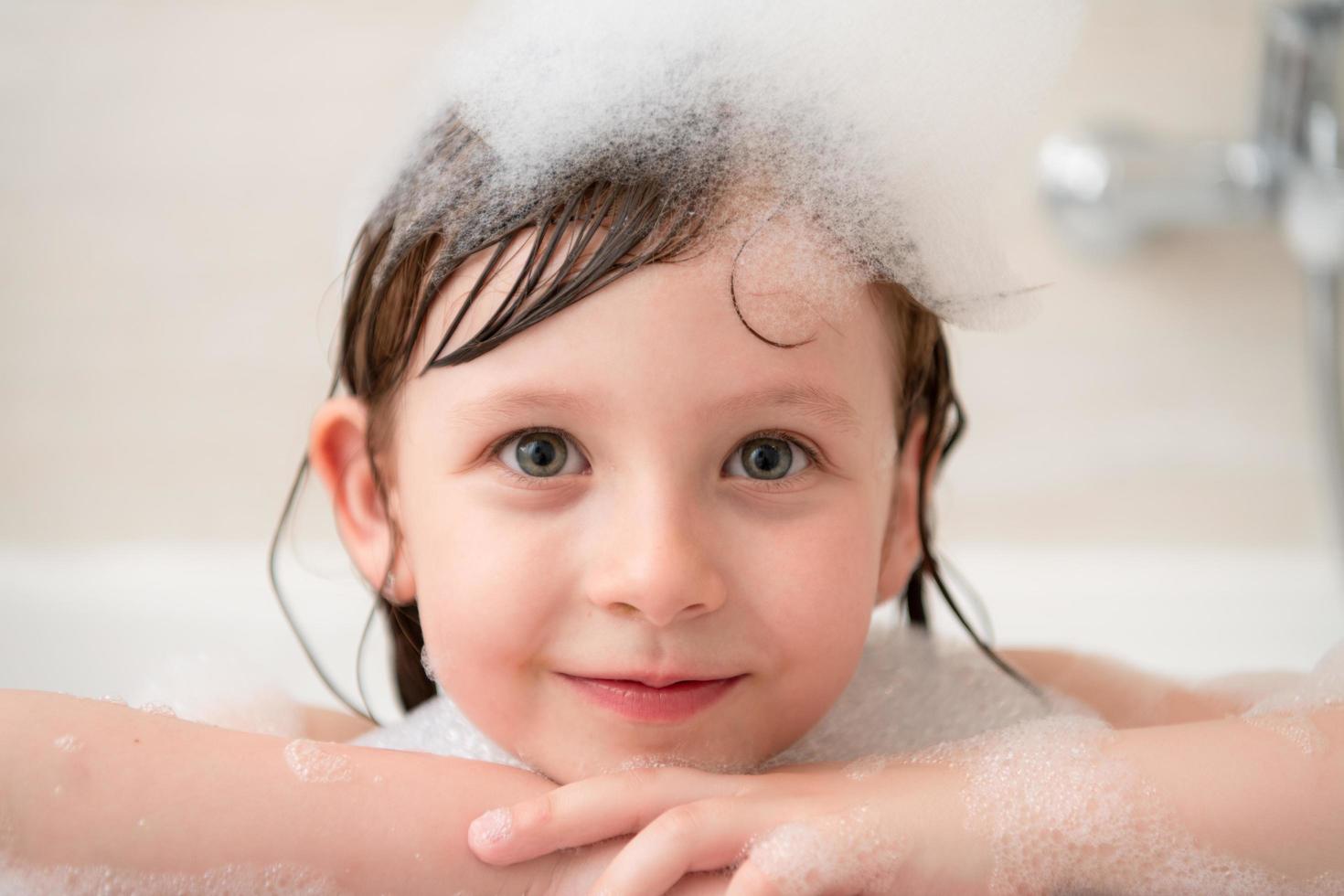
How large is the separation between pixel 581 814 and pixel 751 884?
0.10 m

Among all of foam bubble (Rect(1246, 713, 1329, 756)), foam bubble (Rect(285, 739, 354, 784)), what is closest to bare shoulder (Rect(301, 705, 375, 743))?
foam bubble (Rect(285, 739, 354, 784))

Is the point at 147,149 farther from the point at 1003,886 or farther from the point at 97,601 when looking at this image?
the point at 1003,886

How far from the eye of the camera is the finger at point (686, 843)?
754mm

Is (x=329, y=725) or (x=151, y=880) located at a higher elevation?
(x=151, y=880)

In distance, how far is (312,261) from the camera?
5.79 feet

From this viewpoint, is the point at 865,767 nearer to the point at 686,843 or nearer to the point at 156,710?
the point at 686,843

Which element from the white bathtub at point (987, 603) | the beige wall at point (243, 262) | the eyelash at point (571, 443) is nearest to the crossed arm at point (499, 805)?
the eyelash at point (571, 443)

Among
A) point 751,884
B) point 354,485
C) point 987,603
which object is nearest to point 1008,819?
point 751,884

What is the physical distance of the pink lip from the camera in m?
0.84

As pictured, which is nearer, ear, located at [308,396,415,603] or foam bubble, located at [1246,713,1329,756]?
foam bubble, located at [1246,713,1329,756]

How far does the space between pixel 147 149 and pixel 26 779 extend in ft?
3.78

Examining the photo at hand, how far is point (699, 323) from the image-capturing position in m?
0.81

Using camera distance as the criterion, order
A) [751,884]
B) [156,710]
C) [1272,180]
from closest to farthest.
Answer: [751,884] → [156,710] → [1272,180]

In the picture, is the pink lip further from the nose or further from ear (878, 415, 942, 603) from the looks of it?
ear (878, 415, 942, 603)
